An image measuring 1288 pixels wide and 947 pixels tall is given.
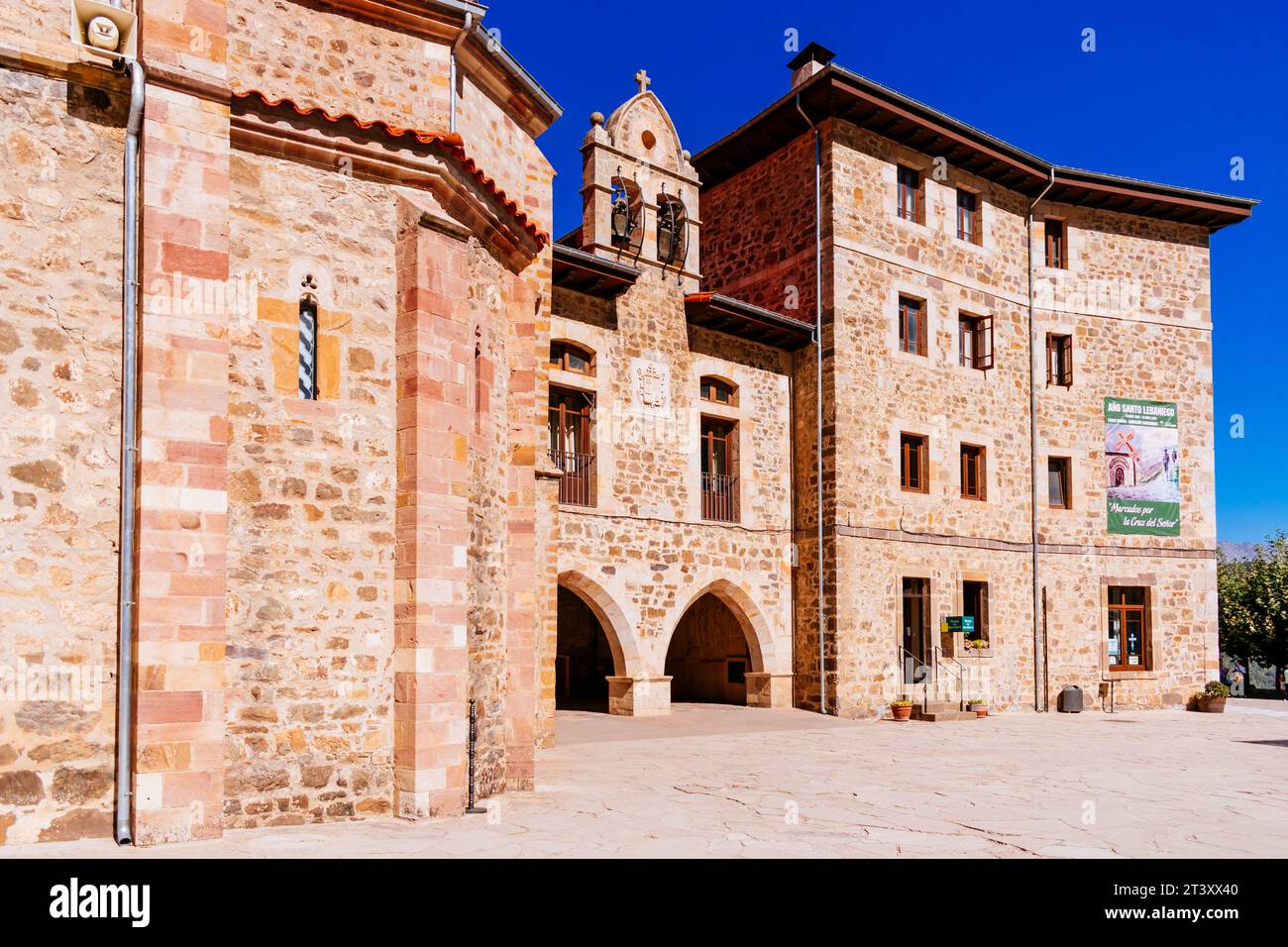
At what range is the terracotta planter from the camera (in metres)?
20.9

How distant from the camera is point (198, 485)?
21.0 ft

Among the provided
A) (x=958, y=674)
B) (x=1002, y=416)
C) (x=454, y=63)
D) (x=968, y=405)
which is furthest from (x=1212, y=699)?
(x=454, y=63)

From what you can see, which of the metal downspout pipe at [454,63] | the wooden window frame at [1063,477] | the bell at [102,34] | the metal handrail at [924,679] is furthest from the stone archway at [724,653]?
the bell at [102,34]

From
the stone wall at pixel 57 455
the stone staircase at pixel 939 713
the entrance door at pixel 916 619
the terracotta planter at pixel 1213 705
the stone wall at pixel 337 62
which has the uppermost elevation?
the stone wall at pixel 337 62

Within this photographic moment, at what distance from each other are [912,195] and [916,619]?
7.88 m

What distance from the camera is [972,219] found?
20375mm

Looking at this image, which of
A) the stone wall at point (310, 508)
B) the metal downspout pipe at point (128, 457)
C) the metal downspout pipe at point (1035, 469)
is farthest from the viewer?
the metal downspout pipe at point (1035, 469)

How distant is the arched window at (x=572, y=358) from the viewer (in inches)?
617

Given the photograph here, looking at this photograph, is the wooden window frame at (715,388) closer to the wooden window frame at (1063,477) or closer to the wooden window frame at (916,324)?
the wooden window frame at (916,324)

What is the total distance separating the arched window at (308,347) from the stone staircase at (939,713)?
1326cm

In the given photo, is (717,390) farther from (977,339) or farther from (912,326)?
(977,339)

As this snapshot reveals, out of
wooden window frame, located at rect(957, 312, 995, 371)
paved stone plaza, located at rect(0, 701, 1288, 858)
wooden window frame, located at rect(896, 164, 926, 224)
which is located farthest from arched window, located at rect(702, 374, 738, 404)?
paved stone plaza, located at rect(0, 701, 1288, 858)

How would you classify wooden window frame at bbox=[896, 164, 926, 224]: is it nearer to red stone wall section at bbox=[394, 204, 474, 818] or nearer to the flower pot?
the flower pot

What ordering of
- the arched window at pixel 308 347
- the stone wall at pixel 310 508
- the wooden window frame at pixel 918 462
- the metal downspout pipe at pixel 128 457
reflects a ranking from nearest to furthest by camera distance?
the metal downspout pipe at pixel 128 457 < the stone wall at pixel 310 508 < the arched window at pixel 308 347 < the wooden window frame at pixel 918 462
